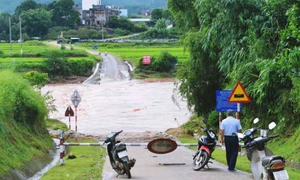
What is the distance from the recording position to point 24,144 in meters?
18.0

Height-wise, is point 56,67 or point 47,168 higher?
point 47,168

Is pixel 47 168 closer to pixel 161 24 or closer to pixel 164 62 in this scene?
pixel 164 62

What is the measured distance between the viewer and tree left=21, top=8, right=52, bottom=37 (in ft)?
448

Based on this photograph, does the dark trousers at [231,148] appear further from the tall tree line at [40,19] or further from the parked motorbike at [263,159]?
the tall tree line at [40,19]

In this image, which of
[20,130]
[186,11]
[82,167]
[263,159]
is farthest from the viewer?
[186,11]

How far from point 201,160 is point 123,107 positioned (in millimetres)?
36944

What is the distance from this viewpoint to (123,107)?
51781mm

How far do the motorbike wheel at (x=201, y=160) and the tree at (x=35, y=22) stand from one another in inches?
4861

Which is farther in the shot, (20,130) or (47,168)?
(20,130)

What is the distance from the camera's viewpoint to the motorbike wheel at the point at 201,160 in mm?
14859

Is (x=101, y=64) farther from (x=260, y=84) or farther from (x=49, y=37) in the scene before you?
(x=260, y=84)

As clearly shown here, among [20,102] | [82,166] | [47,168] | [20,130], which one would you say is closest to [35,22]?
[20,102]

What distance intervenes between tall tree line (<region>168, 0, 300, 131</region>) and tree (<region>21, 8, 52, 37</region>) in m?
110

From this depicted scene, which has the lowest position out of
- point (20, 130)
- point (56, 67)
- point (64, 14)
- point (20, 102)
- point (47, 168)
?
point (56, 67)
